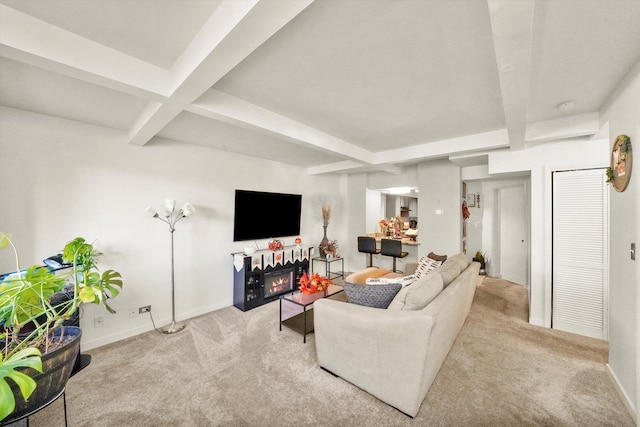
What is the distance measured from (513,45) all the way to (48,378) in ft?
7.56

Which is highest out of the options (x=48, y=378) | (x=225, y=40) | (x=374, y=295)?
(x=225, y=40)

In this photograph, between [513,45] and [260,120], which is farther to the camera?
[260,120]

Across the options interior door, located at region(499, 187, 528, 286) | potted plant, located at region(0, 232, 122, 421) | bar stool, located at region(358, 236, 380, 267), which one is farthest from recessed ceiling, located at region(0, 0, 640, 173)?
bar stool, located at region(358, 236, 380, 267)

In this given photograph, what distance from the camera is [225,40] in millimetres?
1236

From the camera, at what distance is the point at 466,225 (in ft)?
17.7

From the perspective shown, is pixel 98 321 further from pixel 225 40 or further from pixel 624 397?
pixel 624 397

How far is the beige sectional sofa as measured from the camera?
1677 millimetres

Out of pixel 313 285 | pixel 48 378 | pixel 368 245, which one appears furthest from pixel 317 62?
pixel 368 245

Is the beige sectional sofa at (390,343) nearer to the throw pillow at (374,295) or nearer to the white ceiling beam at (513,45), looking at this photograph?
the throw pillow at (374,295)

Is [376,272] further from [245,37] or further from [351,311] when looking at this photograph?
[245,37]

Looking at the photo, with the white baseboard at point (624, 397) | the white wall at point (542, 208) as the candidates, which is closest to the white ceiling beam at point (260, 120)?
the white wall at point (542, 208)

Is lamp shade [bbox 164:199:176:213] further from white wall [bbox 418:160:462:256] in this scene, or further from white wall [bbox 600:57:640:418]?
white wall [bbox 600:57:640:418]

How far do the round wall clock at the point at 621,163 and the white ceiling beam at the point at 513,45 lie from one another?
69cm

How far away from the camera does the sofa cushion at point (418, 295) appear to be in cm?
191
